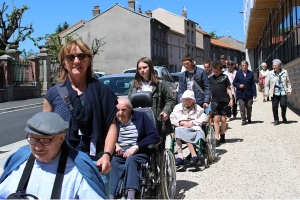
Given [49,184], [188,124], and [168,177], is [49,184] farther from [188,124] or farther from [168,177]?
[188,124]

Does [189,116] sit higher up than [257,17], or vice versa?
[257,17]

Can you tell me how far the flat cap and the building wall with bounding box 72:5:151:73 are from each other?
57.2 metres

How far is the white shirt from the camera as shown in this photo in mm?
2820

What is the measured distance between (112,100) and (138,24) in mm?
57729

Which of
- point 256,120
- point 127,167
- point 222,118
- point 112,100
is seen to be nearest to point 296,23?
point 256,120

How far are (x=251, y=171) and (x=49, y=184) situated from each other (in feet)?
16.5

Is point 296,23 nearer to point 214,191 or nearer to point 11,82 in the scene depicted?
point 214,191

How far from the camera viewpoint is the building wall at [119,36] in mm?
60188

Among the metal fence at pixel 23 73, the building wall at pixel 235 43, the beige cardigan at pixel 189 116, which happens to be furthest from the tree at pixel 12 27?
the building wall at pixel 235 43

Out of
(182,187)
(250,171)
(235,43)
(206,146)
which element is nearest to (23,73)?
(206,146)

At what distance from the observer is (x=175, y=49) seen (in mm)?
76812

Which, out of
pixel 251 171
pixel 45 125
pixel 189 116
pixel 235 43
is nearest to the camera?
pixel 45 125

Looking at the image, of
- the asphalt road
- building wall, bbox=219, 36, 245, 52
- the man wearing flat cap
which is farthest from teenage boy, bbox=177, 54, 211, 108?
building wall, bbox=219, 36, 245, 52

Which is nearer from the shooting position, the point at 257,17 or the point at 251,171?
the point at 251,171
